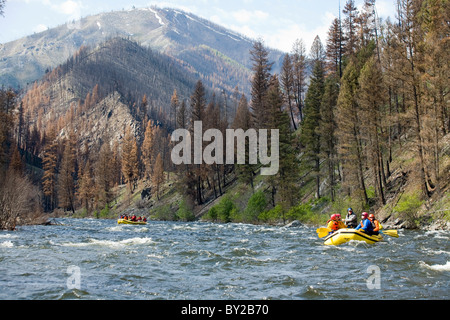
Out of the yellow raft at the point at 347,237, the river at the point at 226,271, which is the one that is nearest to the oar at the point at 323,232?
the yellow raft at the point at 347,237

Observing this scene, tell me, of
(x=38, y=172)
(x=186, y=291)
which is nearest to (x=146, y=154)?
(x=38, y=172)

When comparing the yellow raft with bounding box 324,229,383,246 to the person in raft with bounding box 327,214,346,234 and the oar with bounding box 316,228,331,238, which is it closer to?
the oar with bounding box 316,228,331,238

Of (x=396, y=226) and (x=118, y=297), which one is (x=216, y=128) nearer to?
(x=396, y=226)

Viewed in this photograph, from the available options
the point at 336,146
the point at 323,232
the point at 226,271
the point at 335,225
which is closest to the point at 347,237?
the point at 323,232

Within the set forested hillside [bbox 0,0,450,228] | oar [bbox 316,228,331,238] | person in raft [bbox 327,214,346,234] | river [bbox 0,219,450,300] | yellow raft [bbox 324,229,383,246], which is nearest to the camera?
river [bbox 0,219,450,300]

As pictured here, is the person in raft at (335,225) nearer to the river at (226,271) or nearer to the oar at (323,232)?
the oar at (323,232)

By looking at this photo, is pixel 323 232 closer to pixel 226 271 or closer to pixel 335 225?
pixel 335 225

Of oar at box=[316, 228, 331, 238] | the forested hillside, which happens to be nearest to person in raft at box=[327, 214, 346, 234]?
oar at box=[316, 228, 331, 238]

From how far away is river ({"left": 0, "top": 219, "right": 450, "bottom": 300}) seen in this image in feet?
33.4

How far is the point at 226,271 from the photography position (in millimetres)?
13633

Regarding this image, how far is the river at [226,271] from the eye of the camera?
10.2 metres

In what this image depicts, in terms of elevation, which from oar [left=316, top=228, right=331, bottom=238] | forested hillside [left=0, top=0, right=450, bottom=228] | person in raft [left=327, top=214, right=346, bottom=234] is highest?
forested hillside [left=0, top=0, right=450, bottom=228]
